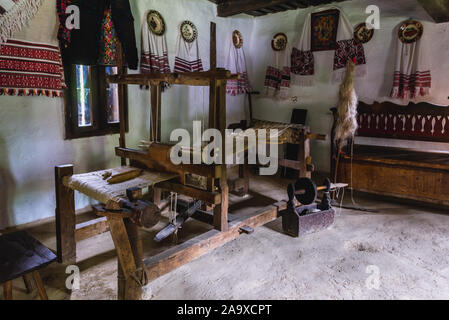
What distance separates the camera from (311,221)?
3.86m

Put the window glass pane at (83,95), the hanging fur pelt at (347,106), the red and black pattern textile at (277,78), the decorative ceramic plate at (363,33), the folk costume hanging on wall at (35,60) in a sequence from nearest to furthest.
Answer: the folk costume hanging on wall at (35,60) < the window glass pane at (83,95) < the hanging fur pelt at (347,106) < the decorative ceramic plate at (363,33) < the red and black pattern textile at (277,78)

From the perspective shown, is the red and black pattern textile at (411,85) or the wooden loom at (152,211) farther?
the red and black pattern textile at (411,85)

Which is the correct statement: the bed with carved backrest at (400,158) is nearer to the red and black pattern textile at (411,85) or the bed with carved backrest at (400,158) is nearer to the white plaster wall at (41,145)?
the red and black pattern textile at (411,85)

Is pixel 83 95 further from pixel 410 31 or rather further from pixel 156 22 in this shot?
pixel 410 31

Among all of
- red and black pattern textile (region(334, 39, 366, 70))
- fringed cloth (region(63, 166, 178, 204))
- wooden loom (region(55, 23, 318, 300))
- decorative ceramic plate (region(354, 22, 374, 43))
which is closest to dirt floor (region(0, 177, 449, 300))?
wooden loom (region(55, 23, 318, 300))

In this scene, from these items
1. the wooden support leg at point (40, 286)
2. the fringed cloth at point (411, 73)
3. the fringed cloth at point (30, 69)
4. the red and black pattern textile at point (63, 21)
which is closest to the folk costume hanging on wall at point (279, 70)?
the fringed cloth at point (411, 73)

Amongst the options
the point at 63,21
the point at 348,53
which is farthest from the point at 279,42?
the point at 63,21

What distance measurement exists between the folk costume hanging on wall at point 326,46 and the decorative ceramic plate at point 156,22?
9.08ft

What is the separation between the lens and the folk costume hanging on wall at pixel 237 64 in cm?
668

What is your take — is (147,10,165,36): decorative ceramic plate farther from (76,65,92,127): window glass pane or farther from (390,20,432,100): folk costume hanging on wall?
(390,20,432,100): folk costume hanging on wall

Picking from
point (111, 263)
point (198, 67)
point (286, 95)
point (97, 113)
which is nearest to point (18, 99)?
point (97, 113)

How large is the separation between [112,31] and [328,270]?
3.91 m

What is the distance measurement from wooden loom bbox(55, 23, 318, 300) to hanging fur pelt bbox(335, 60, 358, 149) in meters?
2.00

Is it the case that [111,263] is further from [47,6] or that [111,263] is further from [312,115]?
[312,115]
